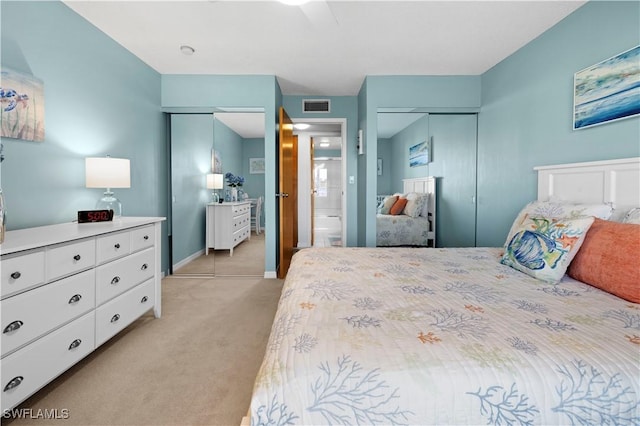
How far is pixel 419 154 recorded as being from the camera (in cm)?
382

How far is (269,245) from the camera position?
3.71m

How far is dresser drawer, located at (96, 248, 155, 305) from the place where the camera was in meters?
1.87

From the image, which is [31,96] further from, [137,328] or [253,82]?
[253,82]

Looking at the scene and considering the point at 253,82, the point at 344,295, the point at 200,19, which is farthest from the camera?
the point at 253,82

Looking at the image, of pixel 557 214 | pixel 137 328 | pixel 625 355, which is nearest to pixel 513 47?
pixel 557 214

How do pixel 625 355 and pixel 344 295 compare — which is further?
pixel 344 295

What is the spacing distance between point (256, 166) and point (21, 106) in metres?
2.23

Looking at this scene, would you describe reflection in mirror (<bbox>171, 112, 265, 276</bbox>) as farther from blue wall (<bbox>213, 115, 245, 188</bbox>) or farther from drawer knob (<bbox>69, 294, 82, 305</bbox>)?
drawer knob (<bbox>69, 294, 82, 305</bbox>)

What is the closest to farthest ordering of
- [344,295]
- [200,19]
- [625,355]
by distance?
[625,355], [344,295], [200,19]

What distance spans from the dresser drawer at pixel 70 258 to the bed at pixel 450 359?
1186mm

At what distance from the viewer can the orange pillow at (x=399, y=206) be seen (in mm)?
3734

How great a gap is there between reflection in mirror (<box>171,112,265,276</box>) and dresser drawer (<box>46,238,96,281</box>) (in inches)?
80.2

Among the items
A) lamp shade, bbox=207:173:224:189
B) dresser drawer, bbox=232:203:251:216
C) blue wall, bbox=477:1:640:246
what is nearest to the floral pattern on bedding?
blue wall, bbox=477:1:640:246

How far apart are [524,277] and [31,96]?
3188 millimetres
